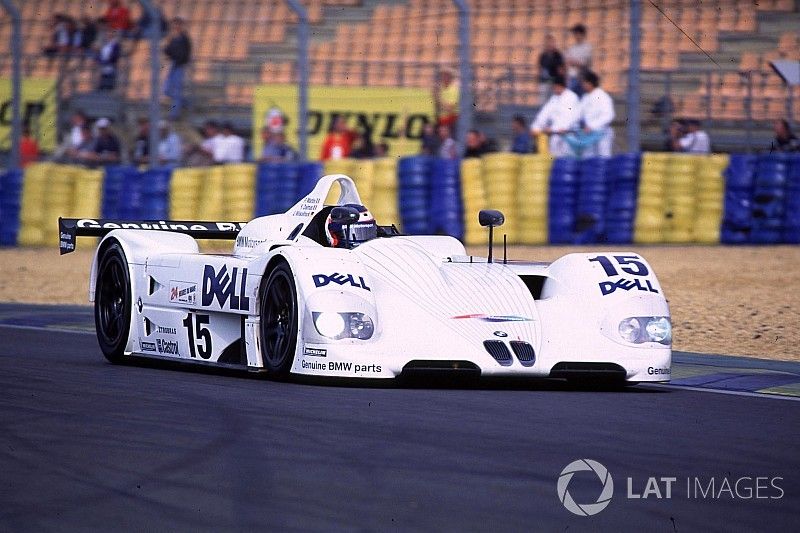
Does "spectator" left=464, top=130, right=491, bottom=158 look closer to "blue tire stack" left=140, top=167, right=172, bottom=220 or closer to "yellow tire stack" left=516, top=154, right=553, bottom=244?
"yellow tire stack" left=516, top=154, right=553, bottom=244

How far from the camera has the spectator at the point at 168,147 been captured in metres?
21.4

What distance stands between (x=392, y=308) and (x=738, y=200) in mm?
11333

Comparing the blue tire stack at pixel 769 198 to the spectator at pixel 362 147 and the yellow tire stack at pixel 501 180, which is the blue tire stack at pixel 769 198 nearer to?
the yellow tire stack at pixel 501 180

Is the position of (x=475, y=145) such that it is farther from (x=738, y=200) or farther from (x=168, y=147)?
(x=168, y=147)

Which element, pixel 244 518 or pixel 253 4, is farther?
pixel 253 4

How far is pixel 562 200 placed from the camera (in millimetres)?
19438

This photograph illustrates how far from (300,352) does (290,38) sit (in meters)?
15.3

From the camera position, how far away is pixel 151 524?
4703mm

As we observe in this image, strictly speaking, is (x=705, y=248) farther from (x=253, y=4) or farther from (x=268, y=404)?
(x=268, y=404)

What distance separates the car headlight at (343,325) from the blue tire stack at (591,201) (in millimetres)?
11305

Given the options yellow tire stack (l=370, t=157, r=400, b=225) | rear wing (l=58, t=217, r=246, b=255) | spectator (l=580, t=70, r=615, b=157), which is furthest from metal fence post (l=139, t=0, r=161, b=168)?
rear wing (l=58, t=217, r=246, b=255)

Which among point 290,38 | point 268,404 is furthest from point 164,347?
point 290,38

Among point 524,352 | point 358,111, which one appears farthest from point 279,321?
point 358,111

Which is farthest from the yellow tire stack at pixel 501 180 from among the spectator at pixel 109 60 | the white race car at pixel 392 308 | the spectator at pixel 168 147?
the white race car at pixel 392 308
